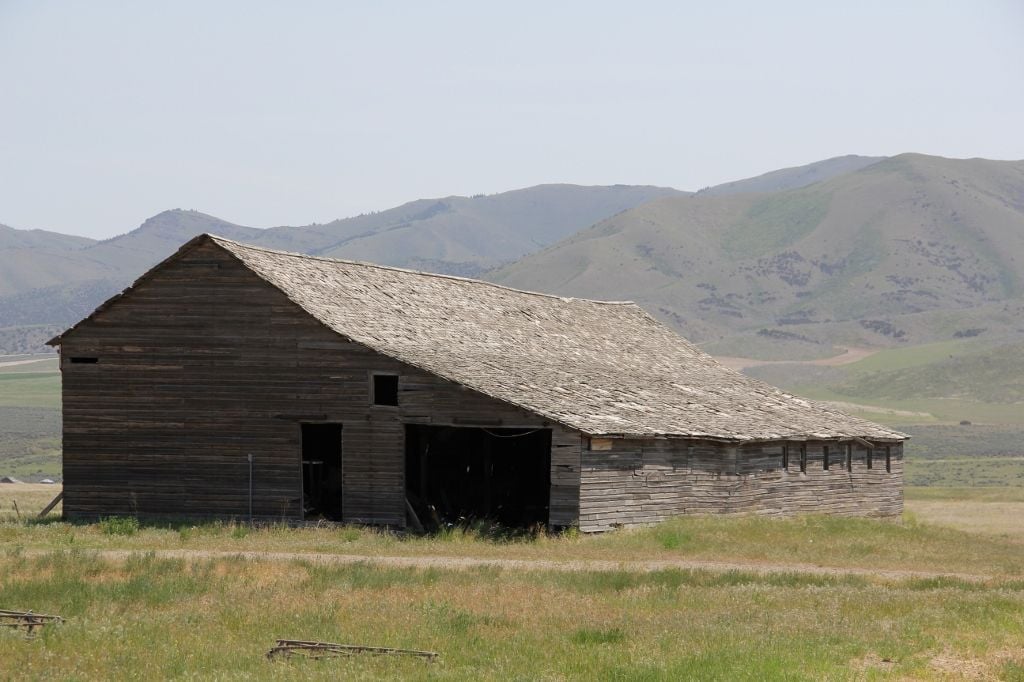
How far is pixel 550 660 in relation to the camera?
50.0 ft

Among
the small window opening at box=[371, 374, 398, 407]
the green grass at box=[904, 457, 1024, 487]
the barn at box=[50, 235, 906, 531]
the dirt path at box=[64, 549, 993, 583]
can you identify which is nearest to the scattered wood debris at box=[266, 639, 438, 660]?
the dirt path at box=[64, 549, 993, 583]

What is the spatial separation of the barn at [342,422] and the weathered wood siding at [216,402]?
0.11 feet

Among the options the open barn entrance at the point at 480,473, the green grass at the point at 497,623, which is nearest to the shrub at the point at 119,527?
the open barn entrance at the point at 480,473

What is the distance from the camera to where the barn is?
1240 inches

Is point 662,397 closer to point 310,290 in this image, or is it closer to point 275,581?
point 310,290

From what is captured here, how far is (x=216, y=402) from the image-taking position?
33.2m

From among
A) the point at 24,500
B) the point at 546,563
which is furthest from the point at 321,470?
the point at 24,500

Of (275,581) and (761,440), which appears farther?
(761,440)

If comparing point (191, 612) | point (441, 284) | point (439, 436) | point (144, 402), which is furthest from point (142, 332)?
point (191, 612)

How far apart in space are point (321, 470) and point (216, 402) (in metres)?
3.24

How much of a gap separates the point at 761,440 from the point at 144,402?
47.4 feet

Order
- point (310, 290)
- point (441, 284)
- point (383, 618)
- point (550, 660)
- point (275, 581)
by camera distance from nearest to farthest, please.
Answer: point (550, 660) < point (383, 618) < point (275, 581) < point (310, 290) < point (441, 284)

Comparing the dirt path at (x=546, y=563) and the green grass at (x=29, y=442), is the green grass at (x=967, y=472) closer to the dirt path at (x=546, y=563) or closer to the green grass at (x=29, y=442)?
the green grass at (x=29, y=442)

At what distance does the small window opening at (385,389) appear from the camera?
32469mm
